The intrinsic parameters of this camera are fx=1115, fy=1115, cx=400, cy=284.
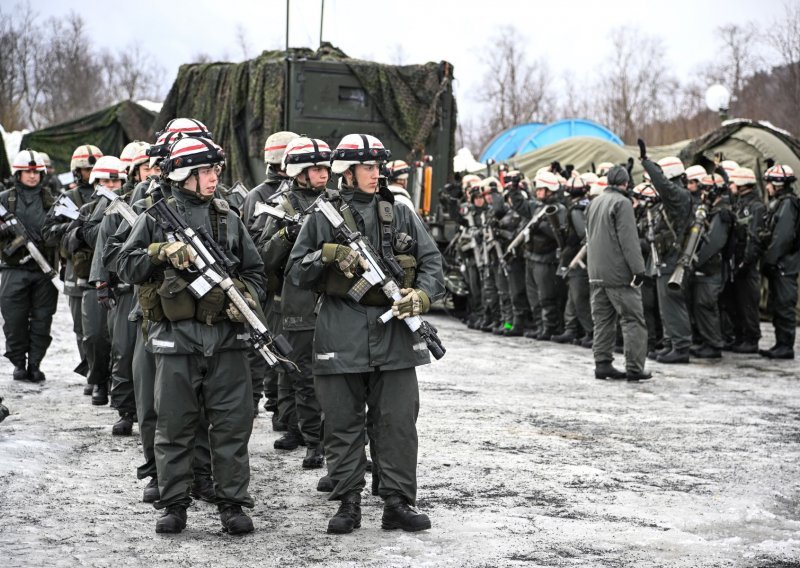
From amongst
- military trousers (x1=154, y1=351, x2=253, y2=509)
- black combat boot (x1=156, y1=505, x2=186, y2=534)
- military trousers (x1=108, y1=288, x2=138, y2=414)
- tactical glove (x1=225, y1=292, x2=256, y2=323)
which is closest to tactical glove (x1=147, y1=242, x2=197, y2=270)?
tactical glove (x1=225, y1=292, x2=256, y2=323)

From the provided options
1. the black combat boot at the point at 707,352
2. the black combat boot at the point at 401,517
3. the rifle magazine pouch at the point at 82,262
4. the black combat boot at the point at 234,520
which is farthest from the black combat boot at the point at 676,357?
the black combat boot at the point at 234,520

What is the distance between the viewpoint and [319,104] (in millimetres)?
14570

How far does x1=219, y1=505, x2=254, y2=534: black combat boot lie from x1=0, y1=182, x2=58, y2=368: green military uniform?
214 inches

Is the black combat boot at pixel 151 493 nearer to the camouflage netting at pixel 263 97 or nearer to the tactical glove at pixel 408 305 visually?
the tactical glove at pixel 408 305

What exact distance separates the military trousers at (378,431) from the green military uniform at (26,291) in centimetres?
547

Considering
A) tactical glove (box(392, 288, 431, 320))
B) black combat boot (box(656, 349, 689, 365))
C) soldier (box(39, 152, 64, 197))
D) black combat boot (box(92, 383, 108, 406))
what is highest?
soldier (box(39, 152, 64, 197))

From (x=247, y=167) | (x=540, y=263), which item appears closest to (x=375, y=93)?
(x=247, y=167)

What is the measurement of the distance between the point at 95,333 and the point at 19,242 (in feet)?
6.32

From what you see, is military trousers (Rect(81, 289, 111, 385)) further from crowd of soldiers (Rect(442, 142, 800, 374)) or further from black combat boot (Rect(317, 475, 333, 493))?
crowd of soldiers (Rect(442, 142, 800, 374))

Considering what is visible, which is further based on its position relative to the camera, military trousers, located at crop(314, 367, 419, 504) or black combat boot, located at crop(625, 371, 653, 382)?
black combat boot, located at crop(625, 371, 653, 382)

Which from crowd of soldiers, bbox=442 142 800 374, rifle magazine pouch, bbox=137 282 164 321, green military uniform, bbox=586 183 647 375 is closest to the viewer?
rifle magazine pouch, bbox=137 282 164 321

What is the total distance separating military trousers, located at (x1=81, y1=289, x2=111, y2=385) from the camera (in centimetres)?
909

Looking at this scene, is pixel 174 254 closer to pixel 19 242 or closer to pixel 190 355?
pixel 190 355

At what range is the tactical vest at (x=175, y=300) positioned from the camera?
573 centimetres
